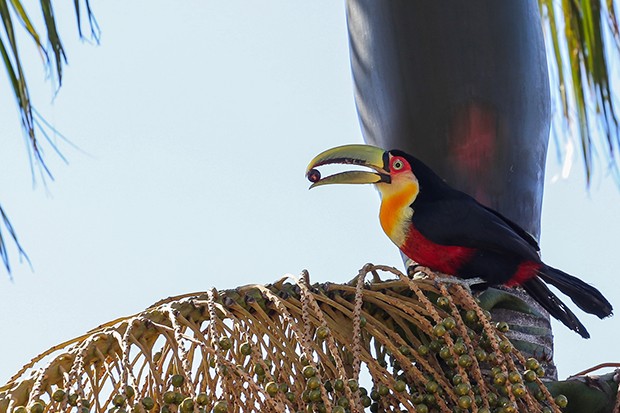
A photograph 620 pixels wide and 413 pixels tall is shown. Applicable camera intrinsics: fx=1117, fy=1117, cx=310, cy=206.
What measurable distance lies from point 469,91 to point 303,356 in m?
0.87

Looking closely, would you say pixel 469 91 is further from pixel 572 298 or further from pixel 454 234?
pixel 572 298

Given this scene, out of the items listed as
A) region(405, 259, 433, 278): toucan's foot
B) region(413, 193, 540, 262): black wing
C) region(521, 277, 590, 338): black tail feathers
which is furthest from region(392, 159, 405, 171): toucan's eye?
region(521, 277, 590, 338): black tail feathers

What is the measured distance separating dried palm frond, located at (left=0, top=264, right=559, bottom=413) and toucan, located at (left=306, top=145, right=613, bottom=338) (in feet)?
1.40

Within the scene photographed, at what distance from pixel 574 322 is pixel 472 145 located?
0.43 meters

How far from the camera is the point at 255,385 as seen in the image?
1460 millimetres

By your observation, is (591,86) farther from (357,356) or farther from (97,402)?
(97,402)

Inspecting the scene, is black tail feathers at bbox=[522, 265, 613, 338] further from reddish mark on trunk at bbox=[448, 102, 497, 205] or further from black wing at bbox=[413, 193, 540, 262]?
reddish mark on trunk at bbox=[448, 102, 497, 205]

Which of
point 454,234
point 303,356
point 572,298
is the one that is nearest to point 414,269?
point 454,234

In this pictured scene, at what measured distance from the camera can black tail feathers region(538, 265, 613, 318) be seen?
7.70ft

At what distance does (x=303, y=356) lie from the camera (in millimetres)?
1631

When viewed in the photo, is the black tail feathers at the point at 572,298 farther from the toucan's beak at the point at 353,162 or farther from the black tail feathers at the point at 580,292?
the toucan's beak at the point at 353,162

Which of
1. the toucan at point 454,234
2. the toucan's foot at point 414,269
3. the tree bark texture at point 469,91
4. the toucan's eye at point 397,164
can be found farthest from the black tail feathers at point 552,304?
the toucan's eye at point 397,164

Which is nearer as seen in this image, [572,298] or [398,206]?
[572,298]

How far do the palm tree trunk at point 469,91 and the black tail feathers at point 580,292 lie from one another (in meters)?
0.13
